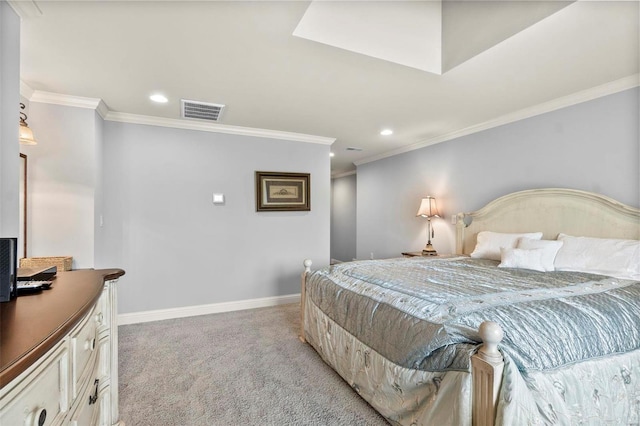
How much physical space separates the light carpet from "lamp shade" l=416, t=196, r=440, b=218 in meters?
2.30

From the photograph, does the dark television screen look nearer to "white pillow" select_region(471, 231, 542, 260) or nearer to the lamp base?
"white pillow" select_region(471, 231, 542, 260)

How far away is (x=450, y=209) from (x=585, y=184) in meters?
1.50

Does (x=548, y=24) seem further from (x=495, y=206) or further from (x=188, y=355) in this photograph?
(x=188, y=355)

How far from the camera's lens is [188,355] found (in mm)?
2641

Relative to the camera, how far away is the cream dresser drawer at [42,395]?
55cm

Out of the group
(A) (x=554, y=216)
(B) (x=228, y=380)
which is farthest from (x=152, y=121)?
(A) (x=554, y=216)

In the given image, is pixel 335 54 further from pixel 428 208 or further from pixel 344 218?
pixel 344 218

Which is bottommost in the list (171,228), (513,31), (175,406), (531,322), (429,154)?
(175,406)

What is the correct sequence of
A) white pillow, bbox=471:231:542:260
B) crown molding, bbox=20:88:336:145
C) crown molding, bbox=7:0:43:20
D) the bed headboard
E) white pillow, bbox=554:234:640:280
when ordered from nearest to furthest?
crown molding, bbox=7:0:43:20 → white pillow, bbox=554:234:640:280 → the bed headboard → crown molding, bbox=20:88:336:145 → white pillow, bbox=471:231:542:260

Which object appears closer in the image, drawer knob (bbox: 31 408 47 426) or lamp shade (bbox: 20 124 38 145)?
drawer knob (bbox: 31 408 47 426)

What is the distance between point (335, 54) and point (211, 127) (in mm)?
2169

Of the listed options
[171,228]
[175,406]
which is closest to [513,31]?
[175,406]

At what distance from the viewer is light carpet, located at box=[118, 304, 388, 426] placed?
1.85 m

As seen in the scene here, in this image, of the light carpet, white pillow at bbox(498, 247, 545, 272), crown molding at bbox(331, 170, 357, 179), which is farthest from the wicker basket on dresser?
crown molding at bbox(331, 170, 357, 179)
